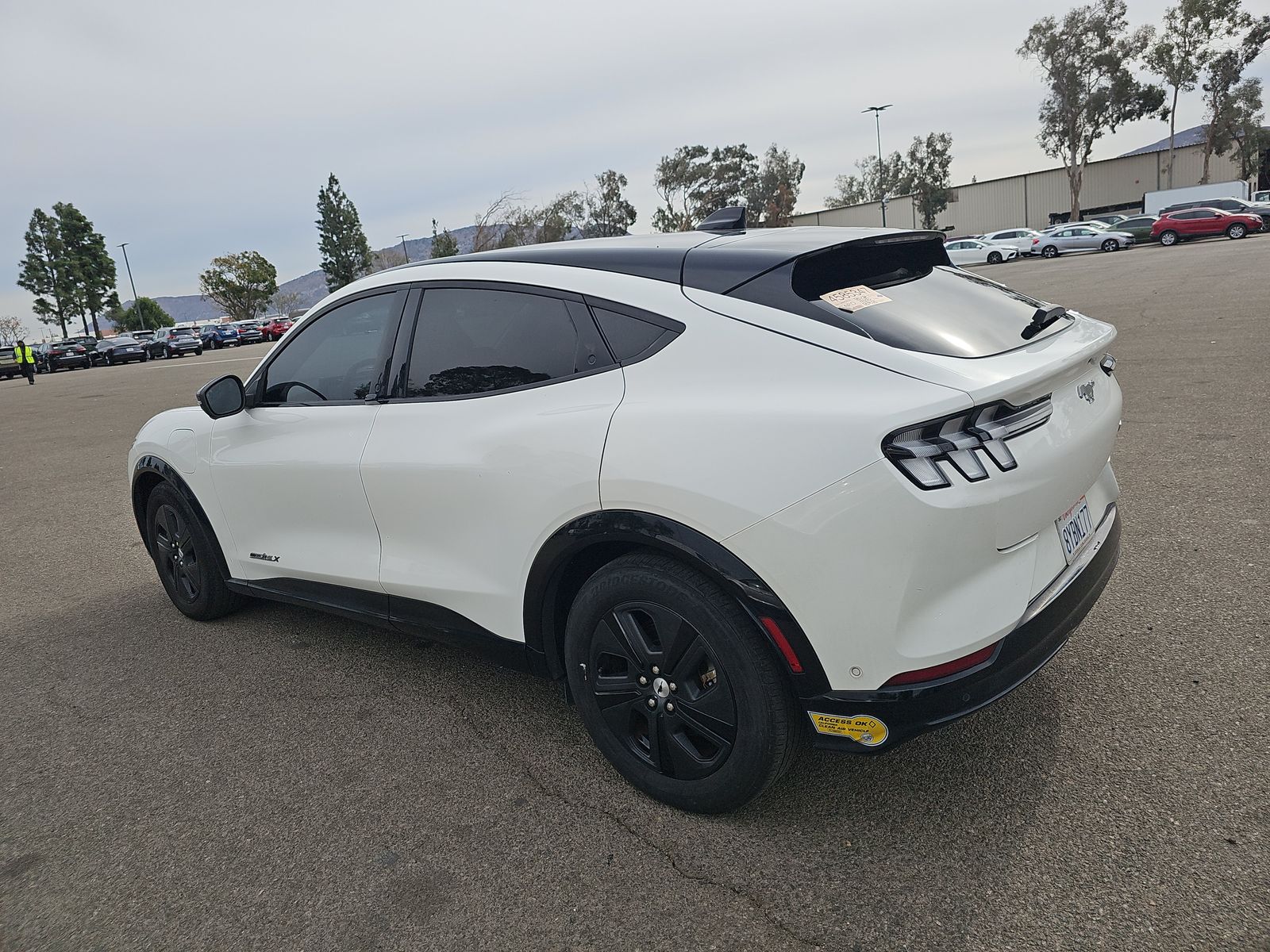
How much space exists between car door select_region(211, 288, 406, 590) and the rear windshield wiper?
2184 millimetres

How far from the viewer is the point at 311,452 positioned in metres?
3.51

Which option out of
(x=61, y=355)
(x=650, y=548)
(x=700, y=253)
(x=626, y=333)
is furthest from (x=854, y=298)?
(x=61, y=355)

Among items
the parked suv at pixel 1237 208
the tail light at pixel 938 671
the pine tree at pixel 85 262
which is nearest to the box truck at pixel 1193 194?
the parked suv at pixel 1237 208

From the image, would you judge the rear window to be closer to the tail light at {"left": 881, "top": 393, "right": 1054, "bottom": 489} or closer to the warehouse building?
the tail light at {"left": 881, "top": 393, "right": 1054, "bottom": 489}

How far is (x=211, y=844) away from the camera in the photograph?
2670 millimetres

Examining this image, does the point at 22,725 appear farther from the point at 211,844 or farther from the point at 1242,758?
the point at 1242,758

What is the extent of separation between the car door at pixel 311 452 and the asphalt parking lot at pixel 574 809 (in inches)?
22.2

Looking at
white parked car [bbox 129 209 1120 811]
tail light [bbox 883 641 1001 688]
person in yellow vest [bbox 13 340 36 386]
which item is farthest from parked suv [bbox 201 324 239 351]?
tail light [bbox 883 641 1001 688]

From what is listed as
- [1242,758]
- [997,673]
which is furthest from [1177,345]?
[997,673]

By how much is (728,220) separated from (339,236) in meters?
106

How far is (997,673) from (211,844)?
2.34 metres

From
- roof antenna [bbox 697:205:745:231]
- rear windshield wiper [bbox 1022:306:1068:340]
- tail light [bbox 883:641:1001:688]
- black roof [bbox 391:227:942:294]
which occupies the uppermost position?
roof antenna [bbox 697:205:745:231]

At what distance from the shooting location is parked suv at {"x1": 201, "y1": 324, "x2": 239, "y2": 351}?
47938 millimetres

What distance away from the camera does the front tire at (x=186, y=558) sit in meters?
4.31
